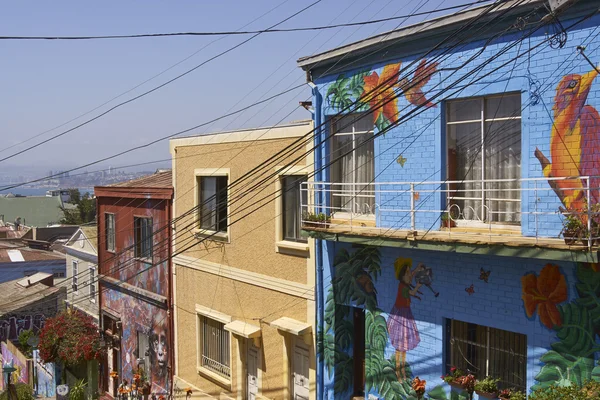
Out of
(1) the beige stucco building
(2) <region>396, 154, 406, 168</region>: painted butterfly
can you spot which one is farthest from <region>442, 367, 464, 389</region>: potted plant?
(1) the beige stucco building

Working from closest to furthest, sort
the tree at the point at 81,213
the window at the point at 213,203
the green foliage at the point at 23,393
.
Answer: the window at the point at 213,203 → the green foliage at the point at 23,393 → the tree at the point at 81,213

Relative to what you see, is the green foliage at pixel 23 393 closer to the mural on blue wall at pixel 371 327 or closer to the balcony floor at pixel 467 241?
A: the mural on blue wall at pixel 371 327

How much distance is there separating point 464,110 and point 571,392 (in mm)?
4428

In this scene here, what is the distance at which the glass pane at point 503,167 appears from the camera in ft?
34.1

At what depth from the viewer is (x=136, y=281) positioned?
2119cm

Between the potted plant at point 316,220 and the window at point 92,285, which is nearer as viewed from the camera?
the potted plant at point 316,220

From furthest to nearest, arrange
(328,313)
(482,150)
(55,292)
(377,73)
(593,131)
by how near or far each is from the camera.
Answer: (55,292) → (328,313) → (377,73) → (482,150) → (593,131)

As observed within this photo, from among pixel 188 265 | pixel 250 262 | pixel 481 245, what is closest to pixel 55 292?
pixel 188 265

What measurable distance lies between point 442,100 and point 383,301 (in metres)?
3.68

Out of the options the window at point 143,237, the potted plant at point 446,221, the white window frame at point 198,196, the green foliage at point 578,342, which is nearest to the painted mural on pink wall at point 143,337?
the window at point 143,237

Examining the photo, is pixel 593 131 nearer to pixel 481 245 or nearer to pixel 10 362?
pixel 481 245

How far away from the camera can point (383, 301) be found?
12531 millimetres

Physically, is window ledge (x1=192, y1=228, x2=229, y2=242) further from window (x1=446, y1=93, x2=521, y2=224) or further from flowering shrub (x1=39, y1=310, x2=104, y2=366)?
window (x1=446, y1=93, x2=521, y2=224)

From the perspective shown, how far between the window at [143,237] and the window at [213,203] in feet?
9.37
